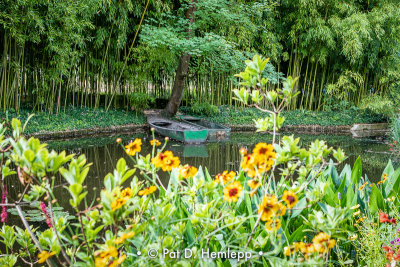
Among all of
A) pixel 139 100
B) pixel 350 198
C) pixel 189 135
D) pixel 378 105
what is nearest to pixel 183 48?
pixel 139 100

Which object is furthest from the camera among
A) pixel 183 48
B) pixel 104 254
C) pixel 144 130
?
pixel 144 130

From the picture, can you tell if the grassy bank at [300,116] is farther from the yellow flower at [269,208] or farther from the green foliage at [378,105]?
the yellow flower at [269,208]

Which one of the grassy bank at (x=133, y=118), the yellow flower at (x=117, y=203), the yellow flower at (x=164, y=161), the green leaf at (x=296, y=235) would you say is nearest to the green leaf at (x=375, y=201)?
the green leaf at (x=296, y=235)

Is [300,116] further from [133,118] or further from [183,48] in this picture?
[133,118]

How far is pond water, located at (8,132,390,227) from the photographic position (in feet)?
13.9

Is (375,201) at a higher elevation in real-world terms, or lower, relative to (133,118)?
higher

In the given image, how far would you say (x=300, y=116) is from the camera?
9.46 meters

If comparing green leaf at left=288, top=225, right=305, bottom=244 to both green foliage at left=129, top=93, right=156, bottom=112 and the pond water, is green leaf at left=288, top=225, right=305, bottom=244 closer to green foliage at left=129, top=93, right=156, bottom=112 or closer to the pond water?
the pond water

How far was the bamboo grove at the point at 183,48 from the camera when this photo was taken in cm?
655

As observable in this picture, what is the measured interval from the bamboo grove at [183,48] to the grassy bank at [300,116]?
0.44 metres

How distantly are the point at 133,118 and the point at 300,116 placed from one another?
169 inches

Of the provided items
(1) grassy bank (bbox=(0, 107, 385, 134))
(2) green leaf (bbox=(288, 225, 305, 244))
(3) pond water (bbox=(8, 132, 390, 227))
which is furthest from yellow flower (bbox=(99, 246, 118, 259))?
(1) grassy bank (bbox=(0, 107, 385, 134))

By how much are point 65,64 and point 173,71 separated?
3.35 m

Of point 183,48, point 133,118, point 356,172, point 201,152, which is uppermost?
point 183,48
